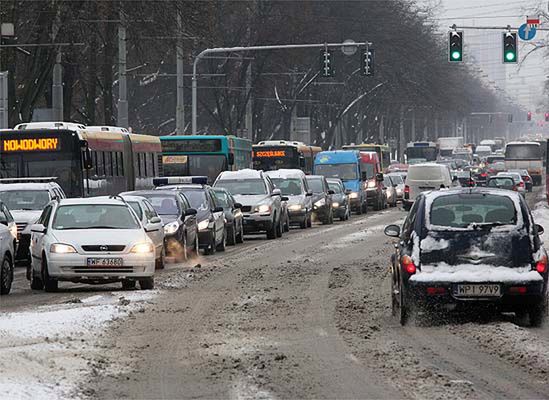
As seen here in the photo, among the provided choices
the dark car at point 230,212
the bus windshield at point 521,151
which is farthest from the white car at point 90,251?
the bus windshield at point 521,151

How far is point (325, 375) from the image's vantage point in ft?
41.0

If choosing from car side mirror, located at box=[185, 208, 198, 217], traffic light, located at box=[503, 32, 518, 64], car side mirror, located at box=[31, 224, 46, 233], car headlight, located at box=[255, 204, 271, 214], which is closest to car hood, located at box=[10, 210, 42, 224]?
car side mirror, located at box=[185, 208, 198, 217]

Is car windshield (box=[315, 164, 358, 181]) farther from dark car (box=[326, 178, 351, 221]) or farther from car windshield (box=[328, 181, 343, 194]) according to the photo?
car windshield (box=[328, 181, 343, 194])

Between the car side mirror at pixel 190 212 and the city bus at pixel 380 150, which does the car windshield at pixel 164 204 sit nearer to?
the car side mirror at pixel 190 212

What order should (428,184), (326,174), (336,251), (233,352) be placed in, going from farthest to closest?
(326,174) → (428,184) → (336,251) → (233,352)

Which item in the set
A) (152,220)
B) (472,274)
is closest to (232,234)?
(152,220)

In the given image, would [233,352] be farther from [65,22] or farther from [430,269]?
[65,22]

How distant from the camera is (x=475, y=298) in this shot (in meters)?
16.1

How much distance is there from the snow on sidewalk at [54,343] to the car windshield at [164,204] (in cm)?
Answer: 985

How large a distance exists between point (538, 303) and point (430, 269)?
1.12 m

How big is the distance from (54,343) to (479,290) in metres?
4.25

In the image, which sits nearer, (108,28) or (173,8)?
(173,8)

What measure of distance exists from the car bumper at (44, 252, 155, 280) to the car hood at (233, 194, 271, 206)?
716 inches

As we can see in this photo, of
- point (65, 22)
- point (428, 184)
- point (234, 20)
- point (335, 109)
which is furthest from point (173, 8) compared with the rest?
point (335, 109)
